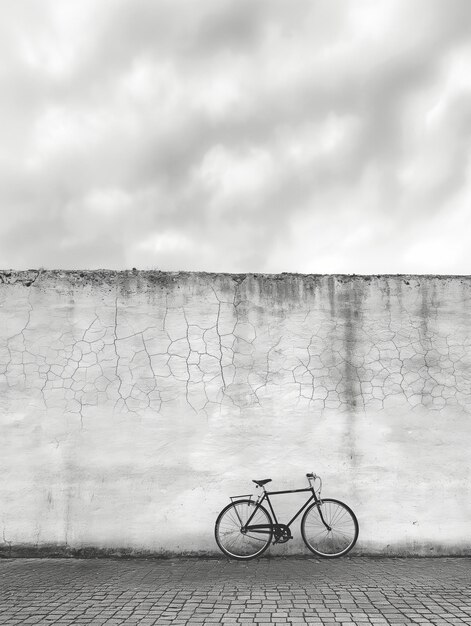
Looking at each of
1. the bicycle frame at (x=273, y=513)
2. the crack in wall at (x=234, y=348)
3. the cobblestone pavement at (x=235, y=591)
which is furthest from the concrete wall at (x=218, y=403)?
the cobblestone pavement at (x=235, y=591)

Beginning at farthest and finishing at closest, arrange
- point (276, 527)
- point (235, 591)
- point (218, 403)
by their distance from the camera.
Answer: point (218, 403), point (276, 527), point (235, 591)

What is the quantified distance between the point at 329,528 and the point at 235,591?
1.64 m

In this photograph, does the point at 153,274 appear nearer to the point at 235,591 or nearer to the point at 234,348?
the point at 234,348

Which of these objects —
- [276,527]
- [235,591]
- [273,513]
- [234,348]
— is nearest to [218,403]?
[234,348]

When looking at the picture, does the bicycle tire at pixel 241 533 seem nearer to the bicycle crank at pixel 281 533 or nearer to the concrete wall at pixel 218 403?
the bicycle crank at pixel 281 533

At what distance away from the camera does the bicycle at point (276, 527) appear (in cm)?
595

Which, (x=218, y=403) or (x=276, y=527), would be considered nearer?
(x=276, y=527)

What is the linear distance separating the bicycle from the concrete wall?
18 centimetres

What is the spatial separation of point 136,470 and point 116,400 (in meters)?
0.81

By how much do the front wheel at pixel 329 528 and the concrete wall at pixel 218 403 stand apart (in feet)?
0.58

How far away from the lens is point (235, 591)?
15.6ft

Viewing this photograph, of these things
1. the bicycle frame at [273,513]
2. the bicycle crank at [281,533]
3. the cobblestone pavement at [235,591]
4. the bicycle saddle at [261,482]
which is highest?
the bicycle saddle at [261,482]

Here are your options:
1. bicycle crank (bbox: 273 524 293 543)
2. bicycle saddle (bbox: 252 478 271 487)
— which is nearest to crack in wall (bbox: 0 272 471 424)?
bicycle saddle (bbox: 252 478 271 487)

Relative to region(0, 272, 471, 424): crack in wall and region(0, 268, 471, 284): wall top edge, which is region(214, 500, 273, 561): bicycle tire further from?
region(0, 268, 471, 284): wall top edge
